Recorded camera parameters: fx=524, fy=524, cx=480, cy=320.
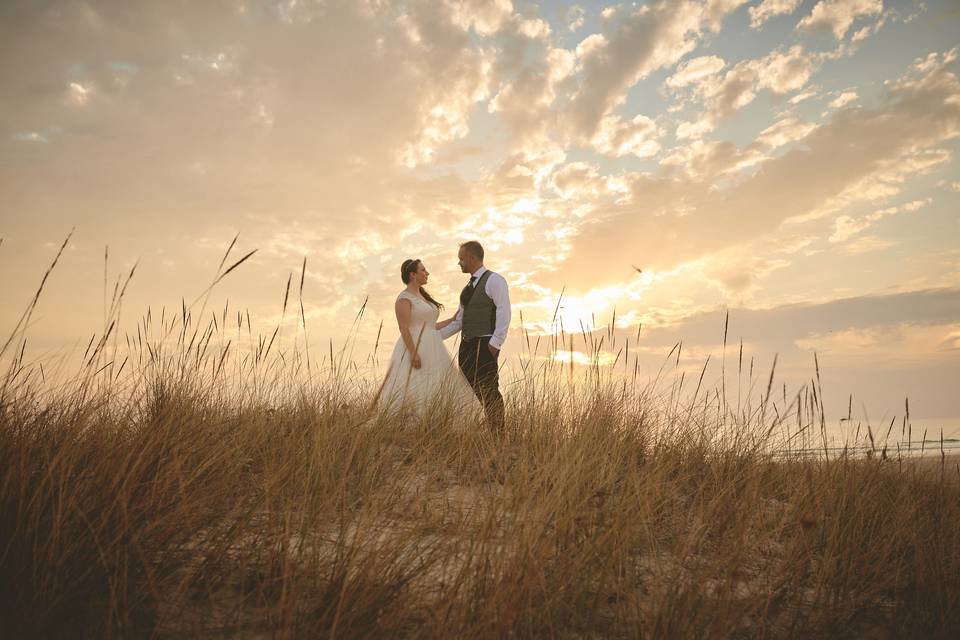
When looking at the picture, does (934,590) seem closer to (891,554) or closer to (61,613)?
(891,554)

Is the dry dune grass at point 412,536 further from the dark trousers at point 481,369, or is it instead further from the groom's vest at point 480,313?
the groom's vest at point 480,313

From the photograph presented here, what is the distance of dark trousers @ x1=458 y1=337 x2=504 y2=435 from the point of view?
570cm

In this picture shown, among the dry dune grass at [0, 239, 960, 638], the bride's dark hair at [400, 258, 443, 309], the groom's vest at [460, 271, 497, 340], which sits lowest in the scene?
the dry dune grass at [0, 239, 960, 638]

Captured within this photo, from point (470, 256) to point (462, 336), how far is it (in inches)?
38.8

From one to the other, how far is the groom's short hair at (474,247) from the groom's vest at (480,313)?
0.99 feet

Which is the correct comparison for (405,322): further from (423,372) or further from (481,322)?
(481,322)

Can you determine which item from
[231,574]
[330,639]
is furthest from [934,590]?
[231,574]

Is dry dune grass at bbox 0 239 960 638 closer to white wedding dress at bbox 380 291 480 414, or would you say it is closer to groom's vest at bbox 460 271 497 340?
white wedding dress at bbox 380 291 480 414

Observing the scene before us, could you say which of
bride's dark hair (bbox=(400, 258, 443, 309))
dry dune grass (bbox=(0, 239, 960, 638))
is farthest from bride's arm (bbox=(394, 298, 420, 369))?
dry dune grass (bbox=(0, 239, 960, 638))

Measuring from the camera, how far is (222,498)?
2.59 meters

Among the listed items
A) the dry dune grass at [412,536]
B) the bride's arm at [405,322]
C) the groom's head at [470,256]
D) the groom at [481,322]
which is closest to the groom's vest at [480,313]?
the groom at [481,322]

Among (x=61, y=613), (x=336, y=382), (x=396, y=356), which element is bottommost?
(x=61, y=613)

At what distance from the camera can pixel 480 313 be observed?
617 centimetres

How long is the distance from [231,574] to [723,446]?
3.93m
